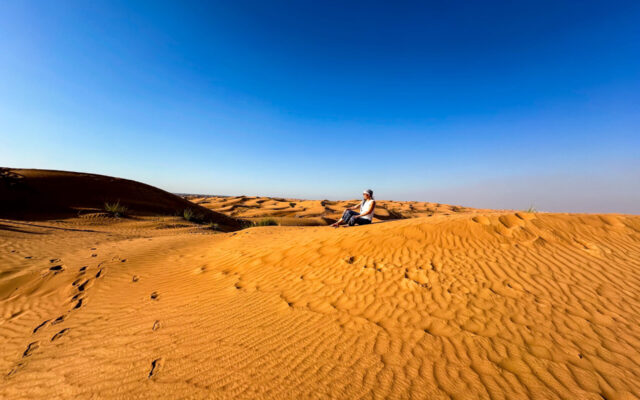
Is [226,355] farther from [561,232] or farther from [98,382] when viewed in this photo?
[561,232]

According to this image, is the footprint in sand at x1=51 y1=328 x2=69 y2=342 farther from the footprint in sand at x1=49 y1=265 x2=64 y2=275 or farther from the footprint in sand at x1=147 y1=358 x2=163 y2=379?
the footprint in sand at x1=49 y1=265 x2=64 y2=275

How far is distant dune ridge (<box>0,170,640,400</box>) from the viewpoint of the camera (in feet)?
7.21

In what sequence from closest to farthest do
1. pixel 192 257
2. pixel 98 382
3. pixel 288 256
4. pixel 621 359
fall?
pixel 98 382
pixel 621 359
pixel 288 256
pixel 192 257

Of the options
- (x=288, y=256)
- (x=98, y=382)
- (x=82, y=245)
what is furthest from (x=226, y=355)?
(x=82, y=245)

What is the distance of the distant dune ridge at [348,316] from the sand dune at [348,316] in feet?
0.07

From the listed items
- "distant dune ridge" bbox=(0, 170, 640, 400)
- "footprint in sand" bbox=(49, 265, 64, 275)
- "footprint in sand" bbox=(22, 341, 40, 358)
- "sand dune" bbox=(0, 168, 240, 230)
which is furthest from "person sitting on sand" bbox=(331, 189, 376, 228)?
"sand dune" bbox=(0, 168, 240, 230)

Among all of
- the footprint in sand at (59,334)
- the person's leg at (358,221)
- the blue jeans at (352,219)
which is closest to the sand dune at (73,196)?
the blue jeans at (352,219)

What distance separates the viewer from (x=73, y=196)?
42.0ft

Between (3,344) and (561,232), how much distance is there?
9.81 metres

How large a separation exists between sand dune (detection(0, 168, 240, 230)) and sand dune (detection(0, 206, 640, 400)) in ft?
24.0

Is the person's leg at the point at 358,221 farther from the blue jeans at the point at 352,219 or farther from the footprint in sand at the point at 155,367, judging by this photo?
the footprint in sand at the point at 155,367

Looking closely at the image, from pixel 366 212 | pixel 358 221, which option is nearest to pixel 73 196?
pixel 358 221

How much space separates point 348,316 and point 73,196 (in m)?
16.9

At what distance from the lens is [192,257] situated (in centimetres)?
617
